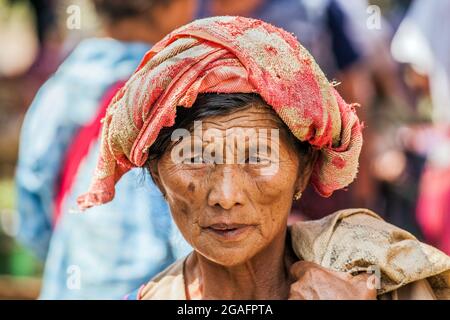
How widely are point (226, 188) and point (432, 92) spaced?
3.98m

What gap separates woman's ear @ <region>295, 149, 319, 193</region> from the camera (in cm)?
292

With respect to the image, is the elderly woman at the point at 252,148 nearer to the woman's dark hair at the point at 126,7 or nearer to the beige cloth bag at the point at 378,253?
the beige cloth bag at the point at 378,253

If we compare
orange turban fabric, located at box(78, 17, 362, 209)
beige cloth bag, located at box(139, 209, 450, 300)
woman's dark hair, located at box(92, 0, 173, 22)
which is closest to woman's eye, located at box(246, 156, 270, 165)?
orange turban fabric, located at box(78, 17, 362, 209)

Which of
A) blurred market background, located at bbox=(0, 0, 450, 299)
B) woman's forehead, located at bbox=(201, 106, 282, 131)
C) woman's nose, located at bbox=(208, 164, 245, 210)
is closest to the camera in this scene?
woman's nose, located at bbox=(208, 164, 245, 210)

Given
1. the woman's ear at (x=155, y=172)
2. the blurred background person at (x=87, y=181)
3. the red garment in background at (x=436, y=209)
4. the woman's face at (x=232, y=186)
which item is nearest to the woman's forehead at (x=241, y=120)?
the woman's face at (x=232, y=186)

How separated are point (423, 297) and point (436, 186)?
10.8 feet

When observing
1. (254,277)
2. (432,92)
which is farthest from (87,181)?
(432,92)

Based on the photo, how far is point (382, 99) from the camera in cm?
640

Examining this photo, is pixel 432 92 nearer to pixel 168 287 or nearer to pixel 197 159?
→ pixel 168 287

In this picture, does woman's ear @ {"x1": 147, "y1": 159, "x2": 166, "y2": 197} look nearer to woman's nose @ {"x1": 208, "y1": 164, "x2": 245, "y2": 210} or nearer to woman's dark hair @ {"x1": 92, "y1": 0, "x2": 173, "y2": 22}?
woman's nose @ {"x1": 208, "y1": 164, "x2": 245, "y2": 210}

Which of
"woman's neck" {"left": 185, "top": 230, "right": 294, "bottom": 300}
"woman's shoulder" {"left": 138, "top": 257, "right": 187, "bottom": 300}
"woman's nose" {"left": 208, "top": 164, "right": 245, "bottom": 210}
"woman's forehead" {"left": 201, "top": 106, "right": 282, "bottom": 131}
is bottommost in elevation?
"woman's shoulder" {"left": 138, "top": 257, "right": 187, "bottom": 300}
